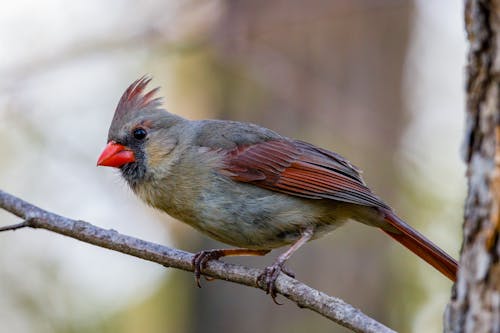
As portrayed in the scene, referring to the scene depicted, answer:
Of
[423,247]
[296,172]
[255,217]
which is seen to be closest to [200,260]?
[255,217]

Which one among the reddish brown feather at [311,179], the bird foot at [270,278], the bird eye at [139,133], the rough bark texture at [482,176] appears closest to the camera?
the rough bark texture at [482,176]

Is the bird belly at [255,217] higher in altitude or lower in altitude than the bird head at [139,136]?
lower

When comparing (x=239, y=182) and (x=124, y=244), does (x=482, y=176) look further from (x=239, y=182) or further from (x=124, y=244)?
(x=239, y=182)

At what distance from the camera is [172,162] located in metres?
3.97

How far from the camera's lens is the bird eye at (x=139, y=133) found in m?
4.14

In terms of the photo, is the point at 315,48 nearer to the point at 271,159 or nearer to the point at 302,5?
the point at 302,5

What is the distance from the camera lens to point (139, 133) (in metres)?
4.15

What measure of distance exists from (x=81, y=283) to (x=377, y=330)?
4.92m

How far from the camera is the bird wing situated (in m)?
3.84

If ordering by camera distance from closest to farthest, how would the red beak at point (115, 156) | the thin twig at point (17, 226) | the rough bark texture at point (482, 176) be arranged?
the rough bark texture at point (482, 176) → the thin twig at point (17, 226) → the red beak at point (115, 156)

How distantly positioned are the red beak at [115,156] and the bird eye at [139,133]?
10cm

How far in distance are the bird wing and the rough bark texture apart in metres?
2.10

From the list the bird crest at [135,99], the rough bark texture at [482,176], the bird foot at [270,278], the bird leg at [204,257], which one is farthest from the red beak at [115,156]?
the rough bark texture at [482,176]

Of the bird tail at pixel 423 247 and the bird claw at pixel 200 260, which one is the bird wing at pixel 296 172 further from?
the bird claw at pixel 200 260
